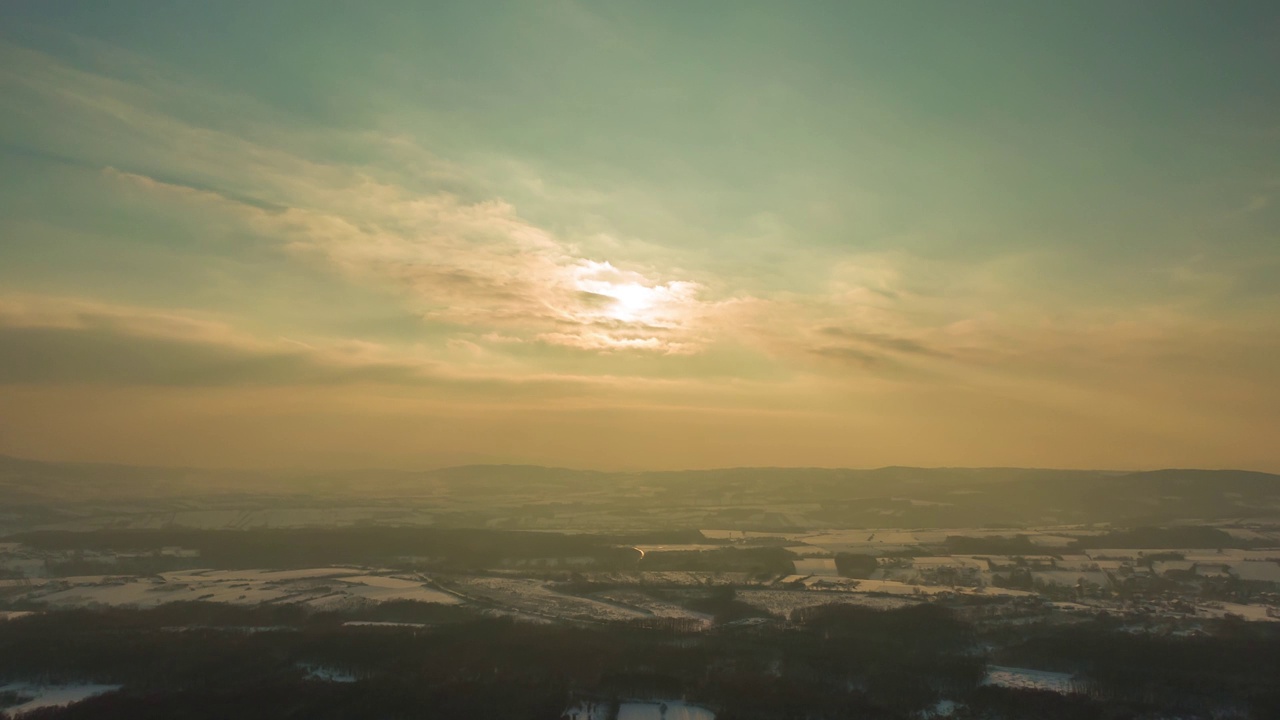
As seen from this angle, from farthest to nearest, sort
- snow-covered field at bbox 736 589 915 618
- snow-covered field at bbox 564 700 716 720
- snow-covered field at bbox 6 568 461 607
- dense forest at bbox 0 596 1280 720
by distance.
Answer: snow-covered field at bbox 6 568 461 607 → snow-covered field at bbox 736 589 915 618 → snow-covered field at bbox 564 700 716 720 → dense forest at bbox 0 596 1280 720

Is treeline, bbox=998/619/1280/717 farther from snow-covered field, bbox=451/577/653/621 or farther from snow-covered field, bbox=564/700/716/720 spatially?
snow-covered field, bbox=451/577/653/621

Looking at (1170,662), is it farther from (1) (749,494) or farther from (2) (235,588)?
(1) (749,494)

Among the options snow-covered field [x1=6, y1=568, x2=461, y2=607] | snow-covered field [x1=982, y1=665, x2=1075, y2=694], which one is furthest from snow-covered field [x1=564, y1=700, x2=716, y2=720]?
snow-covered field [x1=6, y1=568, x2=461, y2=607]

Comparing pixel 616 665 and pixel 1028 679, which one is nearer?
pixel 1028 679

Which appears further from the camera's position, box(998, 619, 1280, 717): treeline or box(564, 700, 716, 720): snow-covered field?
box(998, 619, 1280, 717): treeline

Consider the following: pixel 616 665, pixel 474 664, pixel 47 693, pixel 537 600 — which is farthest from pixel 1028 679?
pixel 47 693

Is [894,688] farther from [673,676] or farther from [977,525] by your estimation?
[977,525]

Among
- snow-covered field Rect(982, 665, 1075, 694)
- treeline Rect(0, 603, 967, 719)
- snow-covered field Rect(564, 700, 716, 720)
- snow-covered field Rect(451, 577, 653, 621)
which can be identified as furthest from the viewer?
snow-covered field Rect(451, 577, 653, 621)

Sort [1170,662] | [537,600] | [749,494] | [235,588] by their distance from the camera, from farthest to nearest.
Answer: [749,494]
[235,588]
[537,600]
[1170,662]
